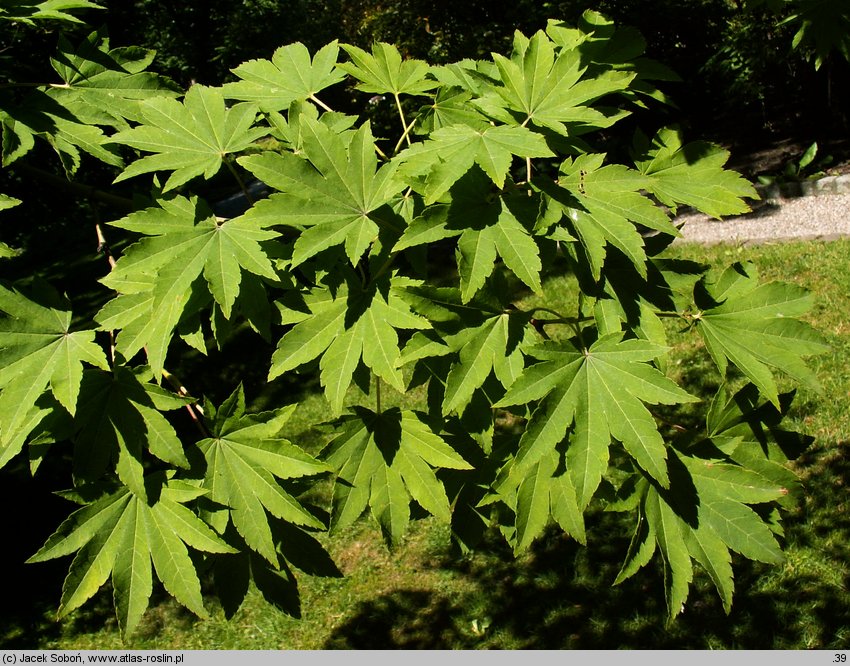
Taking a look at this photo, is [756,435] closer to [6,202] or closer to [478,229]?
[478,229]

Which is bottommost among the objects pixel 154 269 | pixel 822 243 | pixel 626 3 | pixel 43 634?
pixel 43 634

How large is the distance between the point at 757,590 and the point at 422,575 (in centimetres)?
209

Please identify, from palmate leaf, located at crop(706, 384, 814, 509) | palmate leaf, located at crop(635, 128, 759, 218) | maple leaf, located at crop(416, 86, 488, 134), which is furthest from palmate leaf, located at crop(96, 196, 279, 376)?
palmate leaf, located at crop(706, 384, 814, 509)

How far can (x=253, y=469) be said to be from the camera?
1.97 m

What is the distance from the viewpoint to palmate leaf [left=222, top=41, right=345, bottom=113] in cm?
230

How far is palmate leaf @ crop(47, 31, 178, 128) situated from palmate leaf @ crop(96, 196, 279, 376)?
60cm

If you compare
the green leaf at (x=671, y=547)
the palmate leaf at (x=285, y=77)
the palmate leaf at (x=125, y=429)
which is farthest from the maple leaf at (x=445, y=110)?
the green leaf at (x=671, y=547)

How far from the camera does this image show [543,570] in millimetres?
4750

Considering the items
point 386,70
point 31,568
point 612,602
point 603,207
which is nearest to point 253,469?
point 603,207

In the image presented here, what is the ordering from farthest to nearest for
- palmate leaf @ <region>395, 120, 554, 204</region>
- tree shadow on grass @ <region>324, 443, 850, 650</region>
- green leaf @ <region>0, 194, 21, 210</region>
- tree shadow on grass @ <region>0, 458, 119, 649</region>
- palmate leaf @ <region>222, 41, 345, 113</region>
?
tree shadow on grass @ <region>0, 458, 119, 649</region>, tree shadow on grass @ <region>324, 443, 850, 650</region>, palmate leaf @ <region>222, 41, 345, 113</region>, green leaf @ <region>0, 194, 21, 210</region>, palmate leaf @ <region>395, 120, 554, 204</region>

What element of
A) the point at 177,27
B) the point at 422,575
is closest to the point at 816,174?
the point at 422,575

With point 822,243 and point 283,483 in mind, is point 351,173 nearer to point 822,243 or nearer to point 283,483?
point 283,483

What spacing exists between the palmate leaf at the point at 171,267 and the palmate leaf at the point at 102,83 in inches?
23.5

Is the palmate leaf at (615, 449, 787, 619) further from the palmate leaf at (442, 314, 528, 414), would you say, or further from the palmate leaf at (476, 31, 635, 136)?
the palmate leaf at (476, 31, 635, 136)
